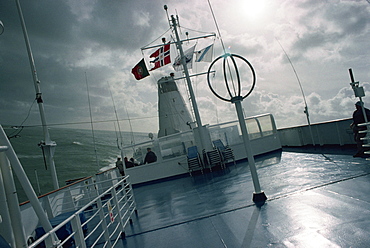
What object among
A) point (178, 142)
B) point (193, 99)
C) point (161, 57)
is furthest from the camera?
point (161, 57)

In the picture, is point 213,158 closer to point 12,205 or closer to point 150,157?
point 150,157

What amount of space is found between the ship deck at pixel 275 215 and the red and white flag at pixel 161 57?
21.1 ft

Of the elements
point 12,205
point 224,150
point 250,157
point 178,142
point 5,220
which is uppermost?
point 178,142

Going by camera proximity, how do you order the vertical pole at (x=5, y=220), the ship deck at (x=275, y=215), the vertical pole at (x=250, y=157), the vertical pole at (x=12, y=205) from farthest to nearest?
the vertical pole at (x=250, y=157) < the ship deck at (x=275, y=215) < the vertical pole at (x=12, y=205) < the vertical pole at (x=5, y=220)

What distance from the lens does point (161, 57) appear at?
10.7m

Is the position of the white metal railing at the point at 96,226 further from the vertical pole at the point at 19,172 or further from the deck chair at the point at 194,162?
the deck chair at the point at 194,162

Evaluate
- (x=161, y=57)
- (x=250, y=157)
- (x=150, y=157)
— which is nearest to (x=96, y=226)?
(x=250, y=157)

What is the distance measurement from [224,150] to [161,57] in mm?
4636

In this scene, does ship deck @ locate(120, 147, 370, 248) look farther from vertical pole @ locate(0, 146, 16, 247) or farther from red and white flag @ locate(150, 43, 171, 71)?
red and white flag @ locate(150, 43, 171, 71)

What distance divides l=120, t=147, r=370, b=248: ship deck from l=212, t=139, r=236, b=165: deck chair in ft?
11.4

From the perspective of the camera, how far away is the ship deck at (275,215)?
2797 mm

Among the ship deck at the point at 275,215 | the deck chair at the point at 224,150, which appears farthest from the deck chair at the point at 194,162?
the ship deck at the point at 275,215

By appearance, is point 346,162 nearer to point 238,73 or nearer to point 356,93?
point 356,93

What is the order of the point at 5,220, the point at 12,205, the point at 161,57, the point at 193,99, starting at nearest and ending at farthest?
the point at 5,220 < the point at 12,205 < the point at 193,99 < the point at 161,57
